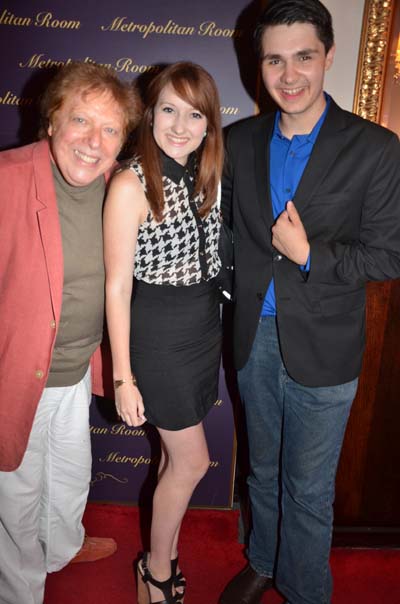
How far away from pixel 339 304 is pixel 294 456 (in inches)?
25.8

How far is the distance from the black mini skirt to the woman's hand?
57 millimetres

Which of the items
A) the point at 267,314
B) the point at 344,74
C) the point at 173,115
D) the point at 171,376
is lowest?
the point at 171,376

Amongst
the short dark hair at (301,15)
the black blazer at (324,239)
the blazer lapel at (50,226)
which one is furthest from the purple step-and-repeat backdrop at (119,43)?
the blazer lapel at (50,226)

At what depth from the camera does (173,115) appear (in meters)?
1.86

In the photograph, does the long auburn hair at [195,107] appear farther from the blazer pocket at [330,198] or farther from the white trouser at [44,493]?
the white trouser at [44,493]

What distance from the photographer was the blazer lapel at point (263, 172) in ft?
6.47

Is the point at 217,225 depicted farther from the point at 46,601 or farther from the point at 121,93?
the point at 46,601

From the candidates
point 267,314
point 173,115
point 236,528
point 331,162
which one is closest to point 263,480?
point 236,528

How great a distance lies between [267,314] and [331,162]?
2.04ft

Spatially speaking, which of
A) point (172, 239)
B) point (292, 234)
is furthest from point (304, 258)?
point (172, 239)

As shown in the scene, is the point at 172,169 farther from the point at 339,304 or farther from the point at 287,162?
the point at 339,304

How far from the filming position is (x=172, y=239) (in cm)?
191

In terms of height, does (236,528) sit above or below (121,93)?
below

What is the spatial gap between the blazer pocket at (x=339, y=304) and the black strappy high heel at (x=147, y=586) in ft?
4.37
